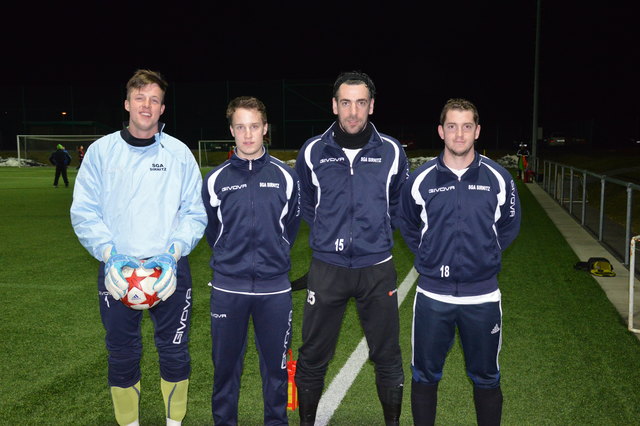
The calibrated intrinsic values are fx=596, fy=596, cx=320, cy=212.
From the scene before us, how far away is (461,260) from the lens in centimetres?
348

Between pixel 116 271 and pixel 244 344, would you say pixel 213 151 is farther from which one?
pixel 116 271

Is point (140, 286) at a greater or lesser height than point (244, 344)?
greater

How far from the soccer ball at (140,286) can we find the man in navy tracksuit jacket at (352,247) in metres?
1.00

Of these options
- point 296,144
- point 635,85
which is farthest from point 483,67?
point 296,144

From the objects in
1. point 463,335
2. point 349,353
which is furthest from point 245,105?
point 349,353

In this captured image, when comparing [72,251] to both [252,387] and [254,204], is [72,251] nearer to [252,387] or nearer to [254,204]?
[252,387]

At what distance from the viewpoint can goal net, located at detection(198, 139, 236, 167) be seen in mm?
43500

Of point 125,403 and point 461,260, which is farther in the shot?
point 125,403

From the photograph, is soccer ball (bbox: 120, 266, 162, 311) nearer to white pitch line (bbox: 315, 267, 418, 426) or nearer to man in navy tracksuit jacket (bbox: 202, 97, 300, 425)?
man in navy tracksuit jacket (bbox: 202, 97, 300, 425)

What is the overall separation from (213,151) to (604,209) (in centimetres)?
3559

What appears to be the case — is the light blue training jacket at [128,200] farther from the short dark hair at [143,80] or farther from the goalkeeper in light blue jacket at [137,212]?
the short dark hair at [143,80]

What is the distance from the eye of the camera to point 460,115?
3.47m

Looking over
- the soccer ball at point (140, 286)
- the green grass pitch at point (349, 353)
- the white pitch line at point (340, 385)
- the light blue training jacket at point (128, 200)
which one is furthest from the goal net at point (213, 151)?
the soccer ball at point (140, 286)

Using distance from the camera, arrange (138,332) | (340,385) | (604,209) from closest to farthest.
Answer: (138,332) < (340,385) < (604,209)
